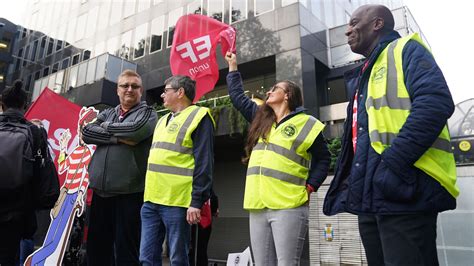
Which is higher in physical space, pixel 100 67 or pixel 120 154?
pixel 100 67

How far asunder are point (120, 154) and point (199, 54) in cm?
341

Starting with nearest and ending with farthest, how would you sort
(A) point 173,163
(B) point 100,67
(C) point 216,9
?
(A) point 173,163, (C) point 216,9, (B) point 100,67

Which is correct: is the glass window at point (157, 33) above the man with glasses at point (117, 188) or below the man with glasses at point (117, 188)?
above

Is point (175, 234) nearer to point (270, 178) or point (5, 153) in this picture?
point (270, 178)

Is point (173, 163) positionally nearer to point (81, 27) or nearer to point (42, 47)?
point (81, 27)

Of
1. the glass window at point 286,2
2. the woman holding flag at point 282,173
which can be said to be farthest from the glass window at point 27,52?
the woman holding flag at point 282,173

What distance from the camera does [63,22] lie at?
84.8 ft

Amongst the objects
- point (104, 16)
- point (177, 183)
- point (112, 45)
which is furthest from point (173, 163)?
point (104, 16)

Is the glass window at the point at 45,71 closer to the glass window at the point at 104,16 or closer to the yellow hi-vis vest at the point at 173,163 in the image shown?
the glass window at the point at 104,16

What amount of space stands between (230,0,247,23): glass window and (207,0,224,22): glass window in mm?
569

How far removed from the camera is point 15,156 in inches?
112

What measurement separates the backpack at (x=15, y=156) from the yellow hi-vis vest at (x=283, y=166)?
1.77 metres

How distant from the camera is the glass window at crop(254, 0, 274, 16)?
47.7ft

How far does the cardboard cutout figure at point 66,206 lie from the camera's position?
408 cm
